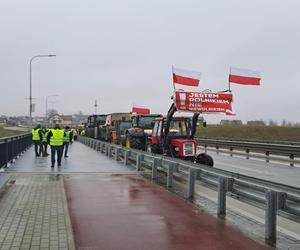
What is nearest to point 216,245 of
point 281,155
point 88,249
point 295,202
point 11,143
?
point 295,202

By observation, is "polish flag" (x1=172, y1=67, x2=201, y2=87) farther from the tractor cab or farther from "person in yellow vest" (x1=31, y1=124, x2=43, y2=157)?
"person in yellow vest" (x1=31, y1=124, x2=43, y2=157)

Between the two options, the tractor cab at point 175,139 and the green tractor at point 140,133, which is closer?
the tractor cab at point 175,139

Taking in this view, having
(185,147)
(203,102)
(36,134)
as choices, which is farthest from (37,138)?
(203,102)

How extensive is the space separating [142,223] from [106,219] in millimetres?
723

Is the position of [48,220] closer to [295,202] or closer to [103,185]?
[295,202]

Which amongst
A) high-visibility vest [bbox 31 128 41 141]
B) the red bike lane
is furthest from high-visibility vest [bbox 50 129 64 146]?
the red bike lane

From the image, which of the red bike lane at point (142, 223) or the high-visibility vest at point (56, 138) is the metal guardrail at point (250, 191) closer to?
the red bike lane at point (142, 223)

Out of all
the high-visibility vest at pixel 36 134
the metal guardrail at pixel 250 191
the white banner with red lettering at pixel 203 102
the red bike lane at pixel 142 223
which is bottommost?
the red bike lane at pixel 142 223

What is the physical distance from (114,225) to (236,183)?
2.30m

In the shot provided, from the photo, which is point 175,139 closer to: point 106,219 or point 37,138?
point 37,138

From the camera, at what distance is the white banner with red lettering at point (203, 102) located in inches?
648

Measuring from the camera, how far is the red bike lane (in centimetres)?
661

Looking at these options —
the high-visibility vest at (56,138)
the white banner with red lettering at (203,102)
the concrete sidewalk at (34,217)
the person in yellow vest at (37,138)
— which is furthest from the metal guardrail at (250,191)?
the person in yellow vest at (37,138)

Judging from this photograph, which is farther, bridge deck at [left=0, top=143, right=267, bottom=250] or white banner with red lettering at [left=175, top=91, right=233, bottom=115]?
white banner with red lettering at [left=175, top=91, right=233, bottom=115]
